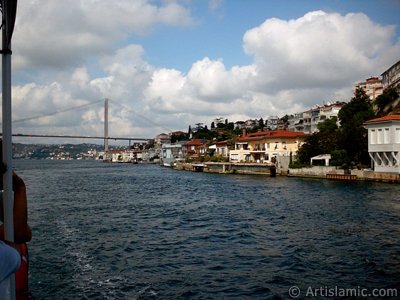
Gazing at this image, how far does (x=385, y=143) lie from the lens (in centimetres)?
4169

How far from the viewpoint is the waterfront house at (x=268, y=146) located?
64188 millimetres

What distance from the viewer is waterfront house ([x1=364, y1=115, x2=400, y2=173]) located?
40656mm

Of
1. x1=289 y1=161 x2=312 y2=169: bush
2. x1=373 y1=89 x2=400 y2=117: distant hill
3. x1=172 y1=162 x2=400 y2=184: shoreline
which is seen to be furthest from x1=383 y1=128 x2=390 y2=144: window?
x1=373 y1=89 x2=400 y2=117: distant hill

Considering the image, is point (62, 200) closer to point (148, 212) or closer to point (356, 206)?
point (148, 212)

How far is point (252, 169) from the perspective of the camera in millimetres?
62156

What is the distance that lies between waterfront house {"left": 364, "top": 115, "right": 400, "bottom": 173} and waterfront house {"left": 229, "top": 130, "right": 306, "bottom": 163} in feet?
56.0

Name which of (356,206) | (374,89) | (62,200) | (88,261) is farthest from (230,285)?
(374,89)

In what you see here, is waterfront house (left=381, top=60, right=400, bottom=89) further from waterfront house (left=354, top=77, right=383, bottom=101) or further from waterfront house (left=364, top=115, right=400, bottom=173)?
waterfront house (left=364, top=115, right=400, bottom=173)

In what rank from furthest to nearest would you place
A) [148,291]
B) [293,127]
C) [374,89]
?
[293,127], [374,89], [148,291]

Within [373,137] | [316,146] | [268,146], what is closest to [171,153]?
[268,146]

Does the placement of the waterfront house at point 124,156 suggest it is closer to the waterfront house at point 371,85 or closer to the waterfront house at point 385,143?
the waterfront house at point 371,85

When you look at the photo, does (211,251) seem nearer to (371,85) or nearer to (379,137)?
(379,137)

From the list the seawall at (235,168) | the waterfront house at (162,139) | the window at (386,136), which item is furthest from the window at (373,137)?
the waterfront house at (162,139)

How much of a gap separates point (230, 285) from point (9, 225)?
728cm
